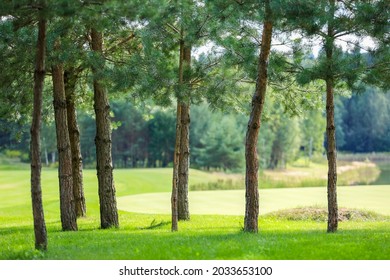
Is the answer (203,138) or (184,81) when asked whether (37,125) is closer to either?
(184,81)

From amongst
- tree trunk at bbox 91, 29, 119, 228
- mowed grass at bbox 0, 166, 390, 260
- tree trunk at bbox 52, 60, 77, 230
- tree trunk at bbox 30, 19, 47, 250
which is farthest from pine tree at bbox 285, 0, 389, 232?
tree trunk at bbox 52, 60, 77, 230

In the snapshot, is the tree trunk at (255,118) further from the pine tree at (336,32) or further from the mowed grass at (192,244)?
the mowed grass at (192,244)

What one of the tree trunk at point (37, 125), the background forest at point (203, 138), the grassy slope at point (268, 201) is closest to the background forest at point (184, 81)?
the tree trunk at point (37, 125)

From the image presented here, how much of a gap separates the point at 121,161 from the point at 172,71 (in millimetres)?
58879

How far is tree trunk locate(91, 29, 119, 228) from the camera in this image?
17.3 meters

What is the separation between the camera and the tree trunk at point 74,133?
1950cm

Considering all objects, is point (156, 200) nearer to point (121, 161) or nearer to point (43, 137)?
point (43, 137)

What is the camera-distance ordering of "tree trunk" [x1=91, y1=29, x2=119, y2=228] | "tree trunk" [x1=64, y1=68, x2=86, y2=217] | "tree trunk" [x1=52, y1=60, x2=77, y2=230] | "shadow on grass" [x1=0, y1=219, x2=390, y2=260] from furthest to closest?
1. "tree trunk" [x1=64, y1=68, x2=86, y2=217]
2. "tree trunk" [x1=91, y1=29, x2=119, y2=228]
3. "tree trunk" [x1=52, y1=60, x2=77, y2=230]
4. "shadow on grass" [x1=0, y1=219, x2=390, y2=260]

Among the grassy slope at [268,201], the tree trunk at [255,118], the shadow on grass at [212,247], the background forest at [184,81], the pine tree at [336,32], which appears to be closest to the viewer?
the shadow on grass at [212,247]

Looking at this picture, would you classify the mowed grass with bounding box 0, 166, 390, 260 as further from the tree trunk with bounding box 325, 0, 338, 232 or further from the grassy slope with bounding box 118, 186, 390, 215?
the grassy slope with bounding box 118, 186, 390, 215

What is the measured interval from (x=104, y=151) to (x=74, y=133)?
3.52 metres

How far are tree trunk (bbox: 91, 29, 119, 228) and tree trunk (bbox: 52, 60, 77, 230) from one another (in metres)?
0.95

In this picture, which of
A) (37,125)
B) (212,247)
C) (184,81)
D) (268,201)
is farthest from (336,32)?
(268,201)

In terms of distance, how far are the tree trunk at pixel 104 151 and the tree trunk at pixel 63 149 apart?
946mm
